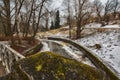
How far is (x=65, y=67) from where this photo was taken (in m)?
2.74

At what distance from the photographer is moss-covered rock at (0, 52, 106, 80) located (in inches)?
103

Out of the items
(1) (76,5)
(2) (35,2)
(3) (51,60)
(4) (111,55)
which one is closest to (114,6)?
(1) (76,5)

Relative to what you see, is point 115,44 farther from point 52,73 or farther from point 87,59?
point 52,73

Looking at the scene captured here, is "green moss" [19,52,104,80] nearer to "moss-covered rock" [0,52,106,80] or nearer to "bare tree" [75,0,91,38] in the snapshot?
"moss-covered rock" [0,52,106,80]

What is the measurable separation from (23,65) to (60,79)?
623 millimetres

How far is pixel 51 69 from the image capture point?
106 inches

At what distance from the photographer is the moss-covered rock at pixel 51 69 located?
2625 mm

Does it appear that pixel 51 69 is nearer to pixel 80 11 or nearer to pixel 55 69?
pixel 55 69

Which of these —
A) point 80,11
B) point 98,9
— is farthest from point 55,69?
point 98,9

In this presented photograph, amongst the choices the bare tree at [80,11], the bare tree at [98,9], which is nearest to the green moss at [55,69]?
the bare tree at [80,11]

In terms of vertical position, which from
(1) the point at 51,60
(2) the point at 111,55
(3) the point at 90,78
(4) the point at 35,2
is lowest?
(2) the point at 111,55

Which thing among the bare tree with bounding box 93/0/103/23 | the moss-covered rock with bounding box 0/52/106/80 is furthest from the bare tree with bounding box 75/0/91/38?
the moss-covered rock with bounding box 0/52/106/80

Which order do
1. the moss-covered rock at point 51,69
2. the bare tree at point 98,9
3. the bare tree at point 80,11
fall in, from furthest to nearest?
1. the bare tree at point 98,9
2. the bare tree at point 80,11
3. the moss-covered rock at point 51,69

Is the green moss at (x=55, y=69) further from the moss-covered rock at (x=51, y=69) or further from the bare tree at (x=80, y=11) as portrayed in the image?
the bare tree at (x=80, y=11)
